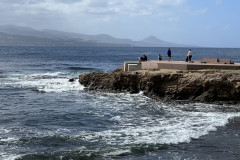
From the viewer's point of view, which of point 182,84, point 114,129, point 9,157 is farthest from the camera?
point 182,84

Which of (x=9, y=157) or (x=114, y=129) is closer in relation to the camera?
(x=9, y=157)

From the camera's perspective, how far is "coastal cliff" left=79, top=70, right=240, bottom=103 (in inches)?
960

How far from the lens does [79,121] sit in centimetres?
1931

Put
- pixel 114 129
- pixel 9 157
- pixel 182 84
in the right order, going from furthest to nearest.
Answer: pixel 182 84, pixel 114 129, pixel 9 157

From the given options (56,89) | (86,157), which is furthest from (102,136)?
(56,89)

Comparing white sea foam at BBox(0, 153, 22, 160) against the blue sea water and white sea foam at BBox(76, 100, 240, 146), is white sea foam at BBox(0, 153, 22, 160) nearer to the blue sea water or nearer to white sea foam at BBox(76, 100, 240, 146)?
the blue sea water

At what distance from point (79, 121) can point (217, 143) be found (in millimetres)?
7514

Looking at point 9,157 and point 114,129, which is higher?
point 114,129

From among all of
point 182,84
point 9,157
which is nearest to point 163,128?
point 9,157

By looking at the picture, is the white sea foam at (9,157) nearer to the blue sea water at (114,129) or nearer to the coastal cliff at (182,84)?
the blue sea water at (114,129)

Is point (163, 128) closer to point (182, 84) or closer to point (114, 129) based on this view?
point (114, 129)

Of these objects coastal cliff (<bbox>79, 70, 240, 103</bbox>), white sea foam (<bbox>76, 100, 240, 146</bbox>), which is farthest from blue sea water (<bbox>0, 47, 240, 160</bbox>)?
coastal cliff (<bbox>79, 70, 240, 103</bbox>)

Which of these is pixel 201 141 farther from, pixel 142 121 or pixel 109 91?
pixel 109 91

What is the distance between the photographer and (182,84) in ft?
84.1
